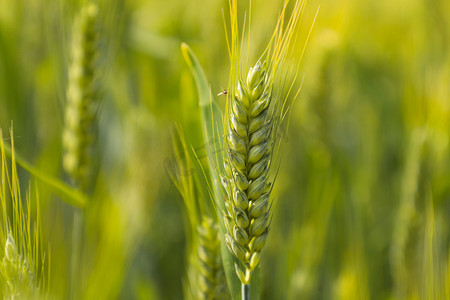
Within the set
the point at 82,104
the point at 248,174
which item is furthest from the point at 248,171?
the point at 82,104

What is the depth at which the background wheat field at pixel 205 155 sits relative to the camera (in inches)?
35.9

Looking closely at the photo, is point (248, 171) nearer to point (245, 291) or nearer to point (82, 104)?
point (245, 291)

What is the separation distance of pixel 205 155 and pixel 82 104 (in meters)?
0.30

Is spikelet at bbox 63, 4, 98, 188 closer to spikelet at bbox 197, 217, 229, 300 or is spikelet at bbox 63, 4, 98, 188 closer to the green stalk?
spikelet at bbox 197, 217, 229, 300

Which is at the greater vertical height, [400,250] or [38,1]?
[38,1]

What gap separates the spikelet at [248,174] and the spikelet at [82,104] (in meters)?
0.40

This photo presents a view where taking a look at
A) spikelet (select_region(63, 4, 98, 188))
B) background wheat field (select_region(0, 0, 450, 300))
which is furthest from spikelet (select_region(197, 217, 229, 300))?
spikelet (select_region(63, 4, 98, 188))

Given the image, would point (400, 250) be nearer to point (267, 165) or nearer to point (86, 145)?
point (267, 165)

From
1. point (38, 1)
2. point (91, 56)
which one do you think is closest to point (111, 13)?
point (91, 56)

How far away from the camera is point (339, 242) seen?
1194 millimetres

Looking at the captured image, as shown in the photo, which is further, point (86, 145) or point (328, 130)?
point (328, 130)

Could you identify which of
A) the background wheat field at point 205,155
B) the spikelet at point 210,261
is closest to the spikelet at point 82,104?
the background wheat field at point 205,155

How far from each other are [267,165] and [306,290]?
47 cm

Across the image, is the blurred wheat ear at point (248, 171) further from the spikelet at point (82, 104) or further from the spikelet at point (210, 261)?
the spikelet at point (82, 104)
